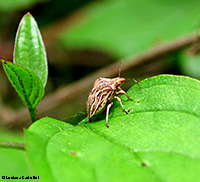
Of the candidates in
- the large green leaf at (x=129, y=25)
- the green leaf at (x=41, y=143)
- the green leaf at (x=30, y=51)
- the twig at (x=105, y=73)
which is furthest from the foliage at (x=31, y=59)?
the large green leaf at (x=129, y=25)

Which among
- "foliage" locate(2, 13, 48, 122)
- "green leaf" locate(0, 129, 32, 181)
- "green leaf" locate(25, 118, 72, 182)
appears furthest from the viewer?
"green leaf" locate(0, 129, 32, 181)

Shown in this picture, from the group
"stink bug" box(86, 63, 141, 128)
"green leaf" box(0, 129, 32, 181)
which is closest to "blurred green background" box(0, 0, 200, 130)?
"green leaf" box(0, 129, 32, 181)

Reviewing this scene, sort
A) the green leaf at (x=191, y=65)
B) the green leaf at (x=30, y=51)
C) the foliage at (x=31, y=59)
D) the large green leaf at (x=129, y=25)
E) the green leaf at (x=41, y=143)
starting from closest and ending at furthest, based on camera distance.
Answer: the green leaf at (x=41, y=143), the foliage at (x=31, y=59), the green leaf at (x=30, y=51), the green leaf at (x=191, y=65), the large green leaf at (x=129, y=25)

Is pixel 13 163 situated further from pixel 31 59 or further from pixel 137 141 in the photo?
pixel 137 141

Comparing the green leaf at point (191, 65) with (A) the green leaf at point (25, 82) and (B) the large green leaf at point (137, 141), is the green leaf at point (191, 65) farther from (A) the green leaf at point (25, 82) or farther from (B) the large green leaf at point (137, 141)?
(A) the green leaf at point (25, 82)

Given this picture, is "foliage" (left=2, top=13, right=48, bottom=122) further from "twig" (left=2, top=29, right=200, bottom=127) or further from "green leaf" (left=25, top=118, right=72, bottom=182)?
"twig" (left=2, top=29, right=200, bottom=127)

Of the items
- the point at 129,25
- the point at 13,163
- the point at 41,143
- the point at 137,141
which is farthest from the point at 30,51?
the point at 129,25

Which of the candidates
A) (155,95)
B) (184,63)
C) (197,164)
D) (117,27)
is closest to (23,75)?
(155,95)

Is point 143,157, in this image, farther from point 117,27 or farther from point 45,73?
point 117,27
